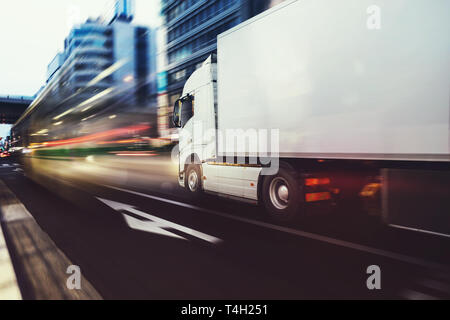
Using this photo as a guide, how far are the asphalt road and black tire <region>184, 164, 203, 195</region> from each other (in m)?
1.57

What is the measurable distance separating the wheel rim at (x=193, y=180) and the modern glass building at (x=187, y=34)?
106 feet

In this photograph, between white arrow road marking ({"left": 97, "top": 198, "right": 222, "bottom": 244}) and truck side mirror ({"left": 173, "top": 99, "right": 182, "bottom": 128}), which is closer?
white arrow road marking ({"left": 97, "top": 198, "right": 222, "bottom": 244})

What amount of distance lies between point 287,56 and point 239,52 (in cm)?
133

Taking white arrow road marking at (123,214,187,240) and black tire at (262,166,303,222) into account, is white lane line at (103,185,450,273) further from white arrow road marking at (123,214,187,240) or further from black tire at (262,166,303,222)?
white arrow road marking at (123,214,187,240)

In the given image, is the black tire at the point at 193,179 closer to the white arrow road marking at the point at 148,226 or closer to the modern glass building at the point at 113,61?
the white arrow road marking at the point at 148,226

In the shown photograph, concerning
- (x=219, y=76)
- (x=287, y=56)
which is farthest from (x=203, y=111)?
(x=287, y=56)

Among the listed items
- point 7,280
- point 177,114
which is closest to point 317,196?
point 7,280

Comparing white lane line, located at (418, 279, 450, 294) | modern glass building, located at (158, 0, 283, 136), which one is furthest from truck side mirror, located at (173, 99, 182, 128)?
modern glass building, located at (158, 0, 283, 136)

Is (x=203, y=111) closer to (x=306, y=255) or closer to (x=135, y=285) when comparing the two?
(x=306, y=255)

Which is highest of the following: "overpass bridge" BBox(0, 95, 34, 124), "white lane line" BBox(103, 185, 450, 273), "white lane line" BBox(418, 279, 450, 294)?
"overpass bridge" BBox(0, 95, 34, 124)

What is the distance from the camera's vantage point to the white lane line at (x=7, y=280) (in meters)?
3.10

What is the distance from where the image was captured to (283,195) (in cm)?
601

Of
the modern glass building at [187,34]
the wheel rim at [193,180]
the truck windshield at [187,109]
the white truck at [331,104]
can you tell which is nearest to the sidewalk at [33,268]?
the white truck at [331,104]

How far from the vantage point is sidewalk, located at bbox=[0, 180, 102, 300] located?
3.12 meters
